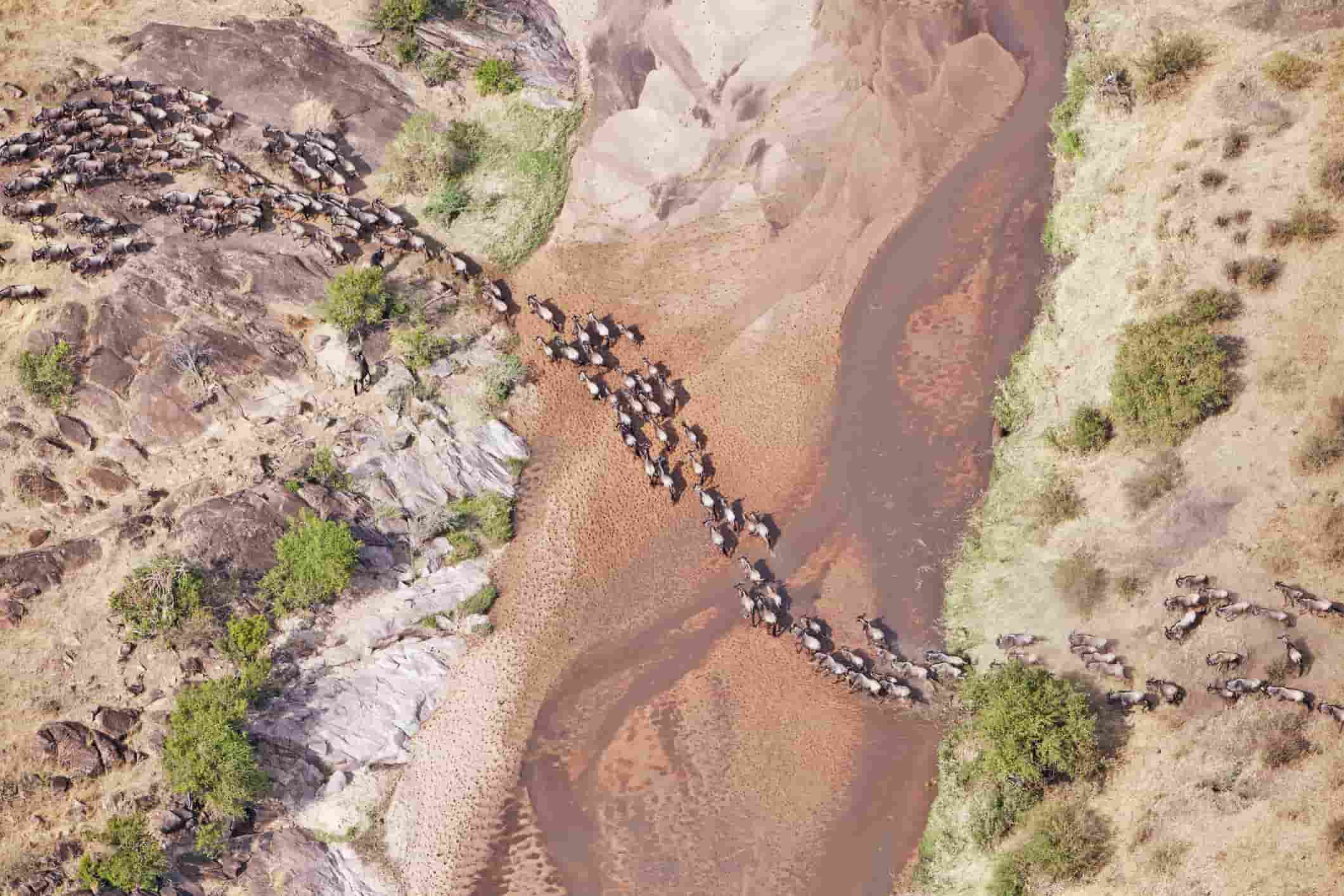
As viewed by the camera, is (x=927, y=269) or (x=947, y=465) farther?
(x=927, y=269)

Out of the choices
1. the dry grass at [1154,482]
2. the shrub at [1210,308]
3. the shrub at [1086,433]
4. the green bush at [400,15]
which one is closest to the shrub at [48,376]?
the green bush at [400,15]

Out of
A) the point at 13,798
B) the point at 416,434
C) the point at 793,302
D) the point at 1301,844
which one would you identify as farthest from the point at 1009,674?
the point at 13,798

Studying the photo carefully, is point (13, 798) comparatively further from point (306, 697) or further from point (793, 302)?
point (793, 302)

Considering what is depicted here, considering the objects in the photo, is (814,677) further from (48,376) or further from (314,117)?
(314,117)

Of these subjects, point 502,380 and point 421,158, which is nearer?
point 502,380

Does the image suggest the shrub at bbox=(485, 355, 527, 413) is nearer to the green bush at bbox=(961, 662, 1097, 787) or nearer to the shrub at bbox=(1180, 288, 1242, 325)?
the green bush at bbox=(961, 662, 1097, 787)

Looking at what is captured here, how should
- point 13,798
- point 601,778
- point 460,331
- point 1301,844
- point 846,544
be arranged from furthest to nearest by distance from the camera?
point 460,331, point 846,544, point 601,778, point 13,798, point 1301,844

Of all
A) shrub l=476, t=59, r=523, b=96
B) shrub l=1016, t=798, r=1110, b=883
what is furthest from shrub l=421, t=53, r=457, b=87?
shrub l=1016, t=798, r=1110, b=883

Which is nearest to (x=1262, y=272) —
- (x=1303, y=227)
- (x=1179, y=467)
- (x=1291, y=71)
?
(x=1303, y=227)
